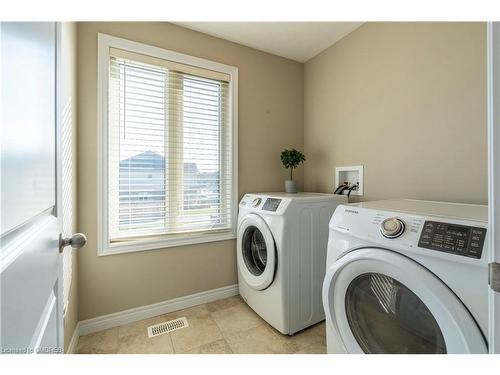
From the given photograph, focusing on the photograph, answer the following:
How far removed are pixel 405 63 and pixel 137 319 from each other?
268 cm

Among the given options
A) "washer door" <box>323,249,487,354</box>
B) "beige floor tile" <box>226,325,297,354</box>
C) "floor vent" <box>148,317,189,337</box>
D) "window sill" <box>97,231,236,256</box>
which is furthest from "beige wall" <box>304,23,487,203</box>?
"floor vent" <box>148,317,189,337</box>

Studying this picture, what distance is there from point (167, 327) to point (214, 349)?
1.41 ft

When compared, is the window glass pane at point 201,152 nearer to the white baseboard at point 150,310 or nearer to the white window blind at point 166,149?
the white window blind at point 166,149

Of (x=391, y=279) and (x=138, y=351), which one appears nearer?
(x=391, y=279)

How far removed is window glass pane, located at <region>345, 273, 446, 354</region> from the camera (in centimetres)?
76

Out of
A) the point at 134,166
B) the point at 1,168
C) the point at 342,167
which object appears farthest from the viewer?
the point at 342,167

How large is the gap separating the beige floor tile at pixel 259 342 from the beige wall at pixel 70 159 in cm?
100

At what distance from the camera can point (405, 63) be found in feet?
4.85

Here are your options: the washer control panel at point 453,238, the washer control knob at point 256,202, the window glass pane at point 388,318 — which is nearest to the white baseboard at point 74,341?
the washer control knob at point 256,202

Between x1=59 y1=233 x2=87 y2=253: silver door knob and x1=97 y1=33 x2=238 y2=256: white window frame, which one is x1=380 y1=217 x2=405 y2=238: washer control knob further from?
x1=97 y1=33 x2=238 y2=256: white window frame

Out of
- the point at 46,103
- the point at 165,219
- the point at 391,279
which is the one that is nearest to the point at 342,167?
the point at 391,279

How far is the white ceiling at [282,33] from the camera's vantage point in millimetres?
1761

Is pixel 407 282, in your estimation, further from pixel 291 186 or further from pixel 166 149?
pixel 166 149
